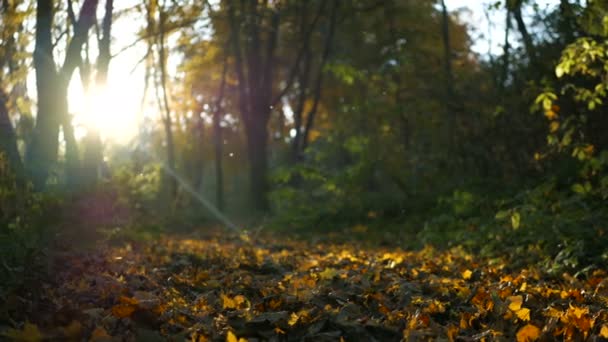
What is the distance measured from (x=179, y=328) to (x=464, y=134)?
406 inches

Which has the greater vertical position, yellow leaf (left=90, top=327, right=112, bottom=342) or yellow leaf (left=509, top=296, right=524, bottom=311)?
yellow leaf (left=90, top=327, right=112, bottom=342)

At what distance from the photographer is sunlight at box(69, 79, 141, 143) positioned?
43.5 feet

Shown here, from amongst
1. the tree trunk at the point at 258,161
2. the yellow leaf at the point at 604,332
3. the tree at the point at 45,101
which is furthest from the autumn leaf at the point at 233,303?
the tree trunk at the point at 258,161

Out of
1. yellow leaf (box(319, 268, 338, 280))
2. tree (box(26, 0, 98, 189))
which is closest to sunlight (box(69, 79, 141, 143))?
tree (box(26, 0, 98, 189))

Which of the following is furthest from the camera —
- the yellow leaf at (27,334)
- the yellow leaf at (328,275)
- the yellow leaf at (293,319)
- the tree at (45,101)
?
the tree at (45,101)

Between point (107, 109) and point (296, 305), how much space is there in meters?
12.8

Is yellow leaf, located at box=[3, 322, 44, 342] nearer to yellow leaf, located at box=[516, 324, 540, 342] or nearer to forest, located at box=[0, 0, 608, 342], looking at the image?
forest, located at box=[0, 0, 608, 342]

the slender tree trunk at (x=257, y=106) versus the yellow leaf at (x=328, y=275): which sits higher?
the slender tree trunk at (x=257, y=106)

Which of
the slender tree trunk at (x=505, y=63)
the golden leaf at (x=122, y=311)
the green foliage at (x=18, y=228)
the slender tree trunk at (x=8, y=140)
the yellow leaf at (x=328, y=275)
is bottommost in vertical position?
the yellow leaf at (x=328, y=275)

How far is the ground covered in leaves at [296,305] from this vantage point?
3475 millimetres

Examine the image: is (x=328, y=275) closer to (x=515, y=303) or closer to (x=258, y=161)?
(x=515, y=303)

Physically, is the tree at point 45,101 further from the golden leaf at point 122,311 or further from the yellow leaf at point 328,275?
the golden leaf at point 122,311

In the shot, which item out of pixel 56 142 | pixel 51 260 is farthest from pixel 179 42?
pixel 51 260

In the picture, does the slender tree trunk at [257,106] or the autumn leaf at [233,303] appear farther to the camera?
the slender tree trunk at [257,106]
